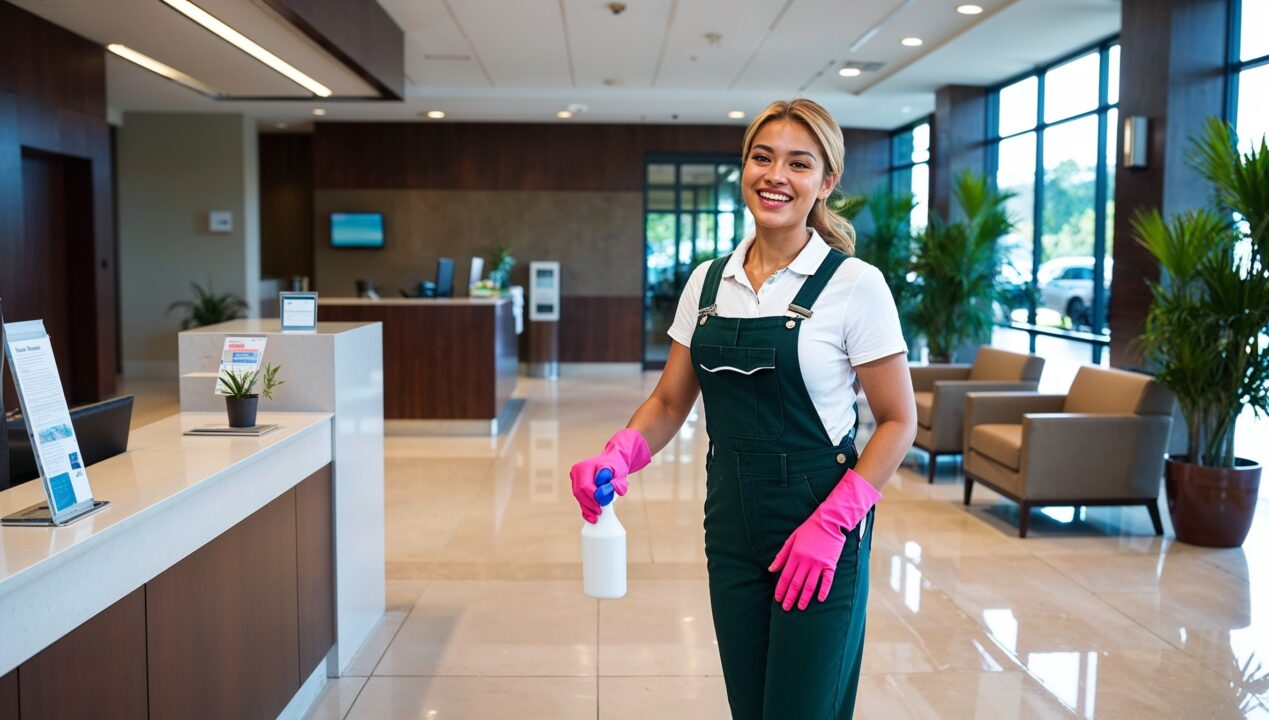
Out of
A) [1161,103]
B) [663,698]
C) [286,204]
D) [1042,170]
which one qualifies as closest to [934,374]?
A: [1161,103]

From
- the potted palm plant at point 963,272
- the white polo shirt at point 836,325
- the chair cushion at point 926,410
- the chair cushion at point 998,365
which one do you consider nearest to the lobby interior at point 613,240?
the potted palm plant at point 963,272

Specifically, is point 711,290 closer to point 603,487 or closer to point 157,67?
point 603,487

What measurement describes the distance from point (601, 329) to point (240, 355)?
10331 mm

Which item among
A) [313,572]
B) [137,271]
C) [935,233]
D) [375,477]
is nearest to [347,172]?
[137,271]

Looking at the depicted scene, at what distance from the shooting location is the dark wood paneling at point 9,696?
1.66m

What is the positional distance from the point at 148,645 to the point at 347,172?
38.5 ft

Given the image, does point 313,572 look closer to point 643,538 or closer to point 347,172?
point 643,538

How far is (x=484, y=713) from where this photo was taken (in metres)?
3.34

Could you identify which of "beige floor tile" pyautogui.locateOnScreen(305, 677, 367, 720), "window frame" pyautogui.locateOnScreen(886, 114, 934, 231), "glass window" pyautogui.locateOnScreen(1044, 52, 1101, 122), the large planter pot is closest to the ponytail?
"beige floor tile" pyautogui.locateOnScreen(305, 677, 367, 720)

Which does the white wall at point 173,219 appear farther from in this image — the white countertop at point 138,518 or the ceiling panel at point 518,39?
the white countertop at point 138,518

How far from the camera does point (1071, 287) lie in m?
8.88

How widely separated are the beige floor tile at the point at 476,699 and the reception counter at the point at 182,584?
0.22 metres

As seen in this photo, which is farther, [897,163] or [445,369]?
[897,163]

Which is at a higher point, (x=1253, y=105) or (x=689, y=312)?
(x=1253, y=105)
